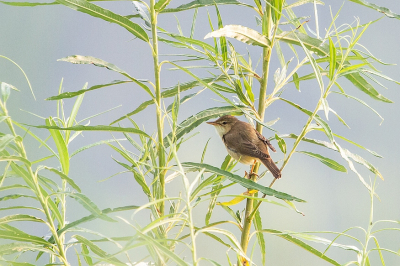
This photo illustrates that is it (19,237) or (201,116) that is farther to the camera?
(201,116)

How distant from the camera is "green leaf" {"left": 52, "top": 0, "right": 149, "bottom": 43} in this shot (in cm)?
76

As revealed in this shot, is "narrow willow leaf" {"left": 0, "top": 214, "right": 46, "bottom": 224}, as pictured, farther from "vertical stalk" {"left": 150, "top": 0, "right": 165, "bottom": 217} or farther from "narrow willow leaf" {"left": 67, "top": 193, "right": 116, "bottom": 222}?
"vertical stalk" {"left": 150, "top": 0, "right": 165, "bottom": 217}

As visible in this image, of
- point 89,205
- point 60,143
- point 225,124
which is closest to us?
point 89,205

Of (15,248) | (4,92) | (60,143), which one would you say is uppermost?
(4,92)

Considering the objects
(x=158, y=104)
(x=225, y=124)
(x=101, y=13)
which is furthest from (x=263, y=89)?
(x=225, y=124)

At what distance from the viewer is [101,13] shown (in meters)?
0.79

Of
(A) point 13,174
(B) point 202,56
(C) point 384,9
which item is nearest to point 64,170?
(A) point 13,174

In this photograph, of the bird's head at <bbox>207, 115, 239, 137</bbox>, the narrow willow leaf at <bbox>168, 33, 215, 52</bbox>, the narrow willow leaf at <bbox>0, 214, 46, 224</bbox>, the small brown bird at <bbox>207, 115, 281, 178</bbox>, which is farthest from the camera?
the bird's head at <bbox>207, 115, 239, 137</bbox>

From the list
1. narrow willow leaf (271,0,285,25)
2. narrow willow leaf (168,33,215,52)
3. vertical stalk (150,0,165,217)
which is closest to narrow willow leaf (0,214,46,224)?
vertical stalk (150,0,165,217)

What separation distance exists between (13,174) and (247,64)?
58 cm

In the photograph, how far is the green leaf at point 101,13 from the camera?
30.1 inches

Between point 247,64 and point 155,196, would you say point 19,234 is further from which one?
point 247,64

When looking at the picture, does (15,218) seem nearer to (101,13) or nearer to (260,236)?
(101,13)

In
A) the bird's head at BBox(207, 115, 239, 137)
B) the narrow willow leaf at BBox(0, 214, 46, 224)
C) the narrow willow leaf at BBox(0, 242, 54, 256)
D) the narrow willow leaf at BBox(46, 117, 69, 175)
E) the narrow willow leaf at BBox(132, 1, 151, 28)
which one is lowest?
Answer: the narrow willow leaf at BBox(0, 242, 54, 256)
